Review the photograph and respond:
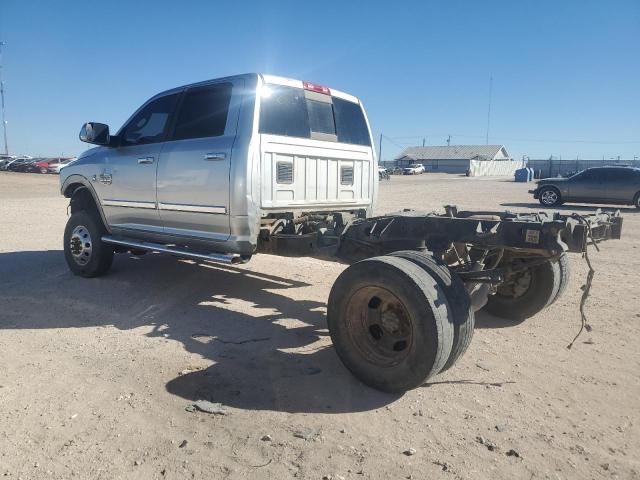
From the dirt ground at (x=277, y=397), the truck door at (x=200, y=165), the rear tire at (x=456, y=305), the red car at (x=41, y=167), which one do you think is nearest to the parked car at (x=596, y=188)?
the dirt ground at (x=277, y=397)

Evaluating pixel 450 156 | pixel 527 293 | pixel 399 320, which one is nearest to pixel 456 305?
pixel 399 320

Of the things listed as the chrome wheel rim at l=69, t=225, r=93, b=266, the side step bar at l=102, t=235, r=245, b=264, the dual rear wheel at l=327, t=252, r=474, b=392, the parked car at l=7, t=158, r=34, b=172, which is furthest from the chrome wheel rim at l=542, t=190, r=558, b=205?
the parked car at l=7, t=158, r=34, b=172

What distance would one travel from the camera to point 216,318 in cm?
510

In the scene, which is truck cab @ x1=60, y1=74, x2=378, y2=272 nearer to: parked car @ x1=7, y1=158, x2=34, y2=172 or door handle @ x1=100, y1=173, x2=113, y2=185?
door handle @ x1=100, y1=173, x2=113, y2=185

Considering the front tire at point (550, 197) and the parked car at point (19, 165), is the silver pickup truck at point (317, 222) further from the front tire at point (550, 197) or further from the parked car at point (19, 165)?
the parked car at point (19, 165)

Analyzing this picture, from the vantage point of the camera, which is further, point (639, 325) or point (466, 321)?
point (639, 325)

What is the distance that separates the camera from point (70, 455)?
2734 millimetres

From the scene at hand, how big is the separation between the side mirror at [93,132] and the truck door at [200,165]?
0.98 meters

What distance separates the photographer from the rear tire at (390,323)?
127 inches

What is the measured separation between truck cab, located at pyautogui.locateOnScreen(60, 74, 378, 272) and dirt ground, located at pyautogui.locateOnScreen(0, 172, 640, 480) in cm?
96

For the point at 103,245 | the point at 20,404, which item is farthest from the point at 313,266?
the point at 20,404

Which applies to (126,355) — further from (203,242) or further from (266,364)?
(203,242)

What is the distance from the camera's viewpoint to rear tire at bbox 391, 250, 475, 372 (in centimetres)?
331

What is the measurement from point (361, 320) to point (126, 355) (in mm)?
1940
